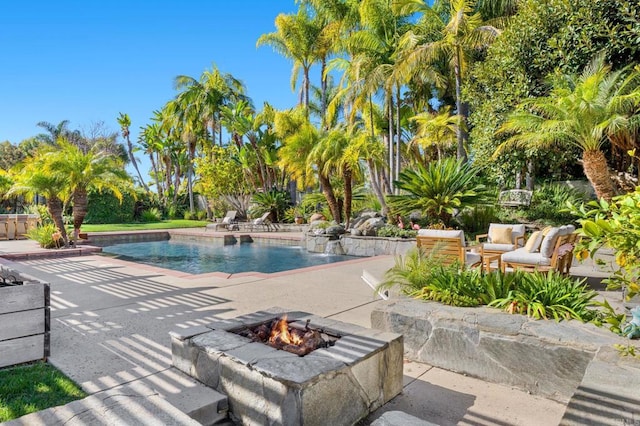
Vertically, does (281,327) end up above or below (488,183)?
below

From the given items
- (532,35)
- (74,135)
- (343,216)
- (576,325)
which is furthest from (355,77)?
(74,135)

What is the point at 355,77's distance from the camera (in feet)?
56.9

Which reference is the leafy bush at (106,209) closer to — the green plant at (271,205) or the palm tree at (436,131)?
the green plant at (271,205)

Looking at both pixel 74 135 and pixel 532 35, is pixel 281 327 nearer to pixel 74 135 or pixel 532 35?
pixel 532 35

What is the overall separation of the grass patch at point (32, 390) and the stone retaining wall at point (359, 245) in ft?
28.4

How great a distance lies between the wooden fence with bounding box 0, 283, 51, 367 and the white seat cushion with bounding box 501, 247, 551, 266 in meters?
5.60

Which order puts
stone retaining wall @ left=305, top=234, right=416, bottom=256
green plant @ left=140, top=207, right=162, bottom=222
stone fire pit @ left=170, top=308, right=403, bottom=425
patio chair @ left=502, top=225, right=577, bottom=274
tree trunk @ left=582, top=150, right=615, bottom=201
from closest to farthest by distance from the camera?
stone fire pit @ left=170, top=308, right=403, bottom=425, patio chair @ left=502, top=225, right=577, bottom=274, tree trunk @ left=582, top=150, right=615, bottom=201, stone retaining wall @ left=305, top=234, right=416, bottom=256, green plant @ left=140, top=207, right=162, bottom=222

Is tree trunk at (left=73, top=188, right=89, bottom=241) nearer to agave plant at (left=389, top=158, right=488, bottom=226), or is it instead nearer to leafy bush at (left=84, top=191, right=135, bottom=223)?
agave plant at (left=389, top=158, right=488, bottom=226)

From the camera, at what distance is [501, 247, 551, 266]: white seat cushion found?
529cm

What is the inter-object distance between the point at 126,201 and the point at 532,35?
2261 cm

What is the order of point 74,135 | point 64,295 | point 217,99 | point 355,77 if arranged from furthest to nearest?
point 74,135 → point 217,99 → point 355,77 → point 64,295

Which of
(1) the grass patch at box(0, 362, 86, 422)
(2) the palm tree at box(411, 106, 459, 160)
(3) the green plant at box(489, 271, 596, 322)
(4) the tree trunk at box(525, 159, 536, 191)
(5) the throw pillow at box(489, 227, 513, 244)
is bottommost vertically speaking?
(1) the grass patch at box(0, 362, 86, 422)

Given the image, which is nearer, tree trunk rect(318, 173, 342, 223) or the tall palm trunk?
the tall palm trunk

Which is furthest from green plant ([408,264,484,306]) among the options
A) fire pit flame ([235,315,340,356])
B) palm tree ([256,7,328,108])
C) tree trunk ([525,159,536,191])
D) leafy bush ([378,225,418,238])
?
palm tree ([256,7,328,108])
